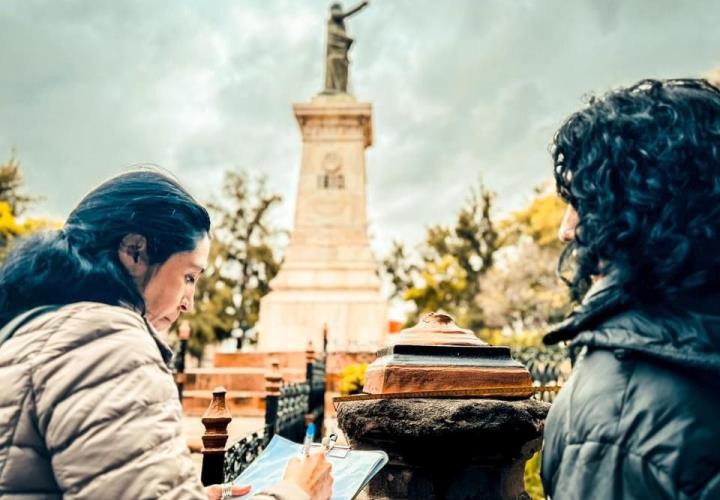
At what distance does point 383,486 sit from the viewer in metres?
2.38

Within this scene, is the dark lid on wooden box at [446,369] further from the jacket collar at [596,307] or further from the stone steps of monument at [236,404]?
the stone steps of monument at [236,404]

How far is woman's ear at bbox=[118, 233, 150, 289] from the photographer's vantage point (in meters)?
1.44

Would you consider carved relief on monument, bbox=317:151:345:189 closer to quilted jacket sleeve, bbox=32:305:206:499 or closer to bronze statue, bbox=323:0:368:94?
bronze statue, bbox=323:0:368:94

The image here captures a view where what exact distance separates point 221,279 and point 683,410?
3016 centimetres

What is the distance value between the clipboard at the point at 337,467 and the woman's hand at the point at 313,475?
0.08 m

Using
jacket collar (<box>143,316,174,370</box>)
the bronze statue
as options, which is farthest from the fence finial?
the bronze statue

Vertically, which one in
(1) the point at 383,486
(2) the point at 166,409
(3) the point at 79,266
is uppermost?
(3) the point at 79,266

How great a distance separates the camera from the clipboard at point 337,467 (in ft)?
5.39

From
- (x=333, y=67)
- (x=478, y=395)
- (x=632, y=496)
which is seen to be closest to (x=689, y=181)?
(x=632, y=496)

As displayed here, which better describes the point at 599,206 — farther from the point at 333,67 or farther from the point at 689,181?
the point at 333,67

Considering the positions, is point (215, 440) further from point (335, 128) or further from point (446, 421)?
point (335, 128)

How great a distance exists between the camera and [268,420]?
4852mm

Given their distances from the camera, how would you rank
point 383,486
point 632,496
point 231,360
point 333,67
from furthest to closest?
point 333,67 < point 231,360 < point 383,486 < point 632,496

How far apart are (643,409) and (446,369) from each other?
1.40 metres
